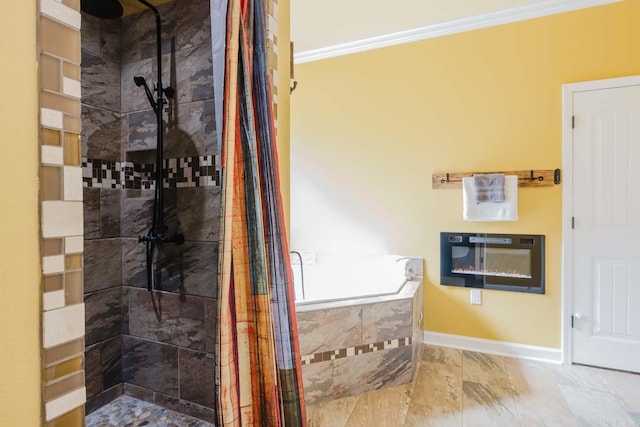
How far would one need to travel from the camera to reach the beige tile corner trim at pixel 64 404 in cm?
51

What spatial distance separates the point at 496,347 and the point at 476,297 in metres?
0.42

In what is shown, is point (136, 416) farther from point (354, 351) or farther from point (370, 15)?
point (370, 15)

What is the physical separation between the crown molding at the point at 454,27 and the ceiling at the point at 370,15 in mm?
41

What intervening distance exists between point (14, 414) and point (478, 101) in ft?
10.5

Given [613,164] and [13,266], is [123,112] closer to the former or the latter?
[13,266]

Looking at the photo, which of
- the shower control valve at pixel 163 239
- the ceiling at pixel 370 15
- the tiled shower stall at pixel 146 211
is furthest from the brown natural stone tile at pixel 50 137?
the ceiling at pixel 370 15

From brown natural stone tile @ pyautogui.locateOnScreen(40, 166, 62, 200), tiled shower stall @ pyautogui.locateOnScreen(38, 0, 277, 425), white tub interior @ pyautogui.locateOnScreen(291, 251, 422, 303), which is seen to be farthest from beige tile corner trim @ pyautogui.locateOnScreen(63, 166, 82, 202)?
white tub interior @ pyautogui.locateOnScreen(291, 251, 422, 303)

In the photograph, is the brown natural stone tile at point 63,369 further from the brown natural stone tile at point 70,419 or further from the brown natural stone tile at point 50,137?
the brown natural stone tile at point 50,137

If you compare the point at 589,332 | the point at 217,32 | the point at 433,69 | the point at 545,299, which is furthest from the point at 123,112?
the point at 589,332

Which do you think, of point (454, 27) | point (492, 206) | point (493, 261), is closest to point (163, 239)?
point (492, 206)

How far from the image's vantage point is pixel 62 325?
54 centimetres

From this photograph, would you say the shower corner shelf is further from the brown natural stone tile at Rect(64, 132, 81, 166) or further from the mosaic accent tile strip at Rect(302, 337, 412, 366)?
the brown natural stone tile at Rect(64, 132, 81, 166)

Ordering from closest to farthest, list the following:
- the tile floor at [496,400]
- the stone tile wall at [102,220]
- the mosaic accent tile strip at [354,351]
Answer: the stone tile wall at [102,220] < the tile floor at [496,400] < the mosaic accent tile strip at [354,351]

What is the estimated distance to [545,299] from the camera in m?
2.68
